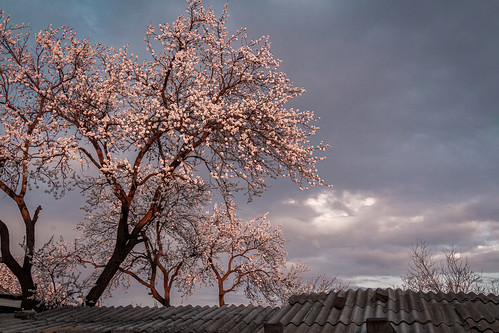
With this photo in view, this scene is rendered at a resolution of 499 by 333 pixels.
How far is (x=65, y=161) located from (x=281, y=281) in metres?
15.1

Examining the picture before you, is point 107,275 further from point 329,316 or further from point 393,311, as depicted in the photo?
point 393,311

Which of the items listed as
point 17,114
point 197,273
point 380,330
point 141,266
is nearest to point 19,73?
point 17,114

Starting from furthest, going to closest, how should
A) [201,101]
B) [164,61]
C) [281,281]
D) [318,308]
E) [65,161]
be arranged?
[281,281] < [164,61] < [65,161] < [201,101] < [318,308]

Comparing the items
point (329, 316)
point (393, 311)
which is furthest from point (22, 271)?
point (393, 311)

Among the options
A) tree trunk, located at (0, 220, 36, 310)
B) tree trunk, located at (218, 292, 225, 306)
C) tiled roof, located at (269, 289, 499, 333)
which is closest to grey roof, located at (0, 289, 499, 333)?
tiled roof, located at (269, 289, 499, 333)

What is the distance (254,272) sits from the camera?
2548 centimetres

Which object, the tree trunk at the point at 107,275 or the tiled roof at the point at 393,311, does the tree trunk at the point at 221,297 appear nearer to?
the tree trunk at the point at 107,275

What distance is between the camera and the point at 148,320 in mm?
10062

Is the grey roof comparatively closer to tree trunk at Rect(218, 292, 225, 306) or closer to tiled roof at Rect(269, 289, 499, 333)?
tiled roof at Rect(269, 289, 499, 333)

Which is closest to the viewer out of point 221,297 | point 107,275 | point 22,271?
point 107,275

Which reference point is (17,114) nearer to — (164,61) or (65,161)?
(65,161)

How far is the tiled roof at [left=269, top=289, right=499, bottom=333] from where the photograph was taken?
706 centimetres

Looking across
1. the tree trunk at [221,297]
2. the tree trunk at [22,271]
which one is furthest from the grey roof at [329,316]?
the tree trunk at [221,297]

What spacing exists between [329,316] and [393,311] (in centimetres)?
118
